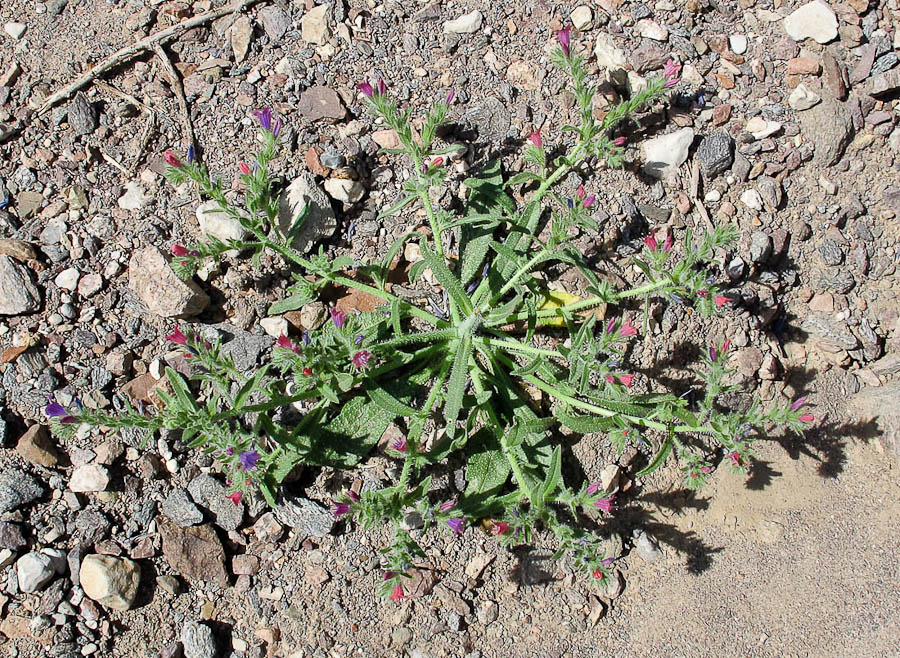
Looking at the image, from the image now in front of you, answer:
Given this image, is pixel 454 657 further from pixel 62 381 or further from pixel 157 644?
pixel 62 381

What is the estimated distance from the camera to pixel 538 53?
167 inches

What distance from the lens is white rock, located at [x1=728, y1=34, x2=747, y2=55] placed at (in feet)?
14.0

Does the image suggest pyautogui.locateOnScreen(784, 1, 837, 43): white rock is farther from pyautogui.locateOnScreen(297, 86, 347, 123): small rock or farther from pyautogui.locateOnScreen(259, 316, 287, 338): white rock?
pyautogui.locateOnScreen(259, 316, 287, 338): white rock

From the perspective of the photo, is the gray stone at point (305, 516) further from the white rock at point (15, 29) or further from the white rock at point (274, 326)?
the white rock at point (15, 29)

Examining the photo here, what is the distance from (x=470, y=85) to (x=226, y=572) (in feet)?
9.66

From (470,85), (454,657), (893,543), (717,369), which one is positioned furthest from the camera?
(470,85)

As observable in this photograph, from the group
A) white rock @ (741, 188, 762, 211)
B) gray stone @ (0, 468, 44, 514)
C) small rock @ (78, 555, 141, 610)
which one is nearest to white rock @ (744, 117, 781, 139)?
white rock @ (741, 188, 762, 211)

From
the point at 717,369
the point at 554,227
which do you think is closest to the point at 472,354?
the point at 554,227

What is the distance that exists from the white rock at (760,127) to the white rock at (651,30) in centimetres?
71

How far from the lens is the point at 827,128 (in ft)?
13.4

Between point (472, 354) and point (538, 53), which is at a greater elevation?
point (538, 53)

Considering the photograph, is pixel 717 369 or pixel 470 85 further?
pixel 470 85

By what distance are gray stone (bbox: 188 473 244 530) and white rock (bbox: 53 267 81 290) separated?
1.25 metres

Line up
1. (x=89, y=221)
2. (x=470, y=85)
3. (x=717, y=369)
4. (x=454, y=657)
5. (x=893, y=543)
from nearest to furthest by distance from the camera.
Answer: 1. (x=717, y=369)
2. (x=454, y=657)
3. (x=893, y=543)
4. (x=89, y=221)
5. (x=470, y=85)
